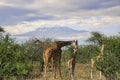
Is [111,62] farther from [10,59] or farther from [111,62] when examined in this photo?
[10,59]

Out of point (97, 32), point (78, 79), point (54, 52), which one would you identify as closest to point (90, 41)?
point (97, 32)

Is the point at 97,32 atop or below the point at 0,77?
atop

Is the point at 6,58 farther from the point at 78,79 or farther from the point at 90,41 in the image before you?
the point at 90,41

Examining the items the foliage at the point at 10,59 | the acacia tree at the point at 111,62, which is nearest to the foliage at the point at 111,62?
the acacia tree at the point at 111,62

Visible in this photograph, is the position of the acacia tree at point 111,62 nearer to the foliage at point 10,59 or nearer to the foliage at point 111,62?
the foliage at point 111,62

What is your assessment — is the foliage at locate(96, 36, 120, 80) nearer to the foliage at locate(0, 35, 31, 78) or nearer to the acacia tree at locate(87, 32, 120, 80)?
the acacia tree at locate(87, 32, 120, 80)

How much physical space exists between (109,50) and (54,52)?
3590 mm

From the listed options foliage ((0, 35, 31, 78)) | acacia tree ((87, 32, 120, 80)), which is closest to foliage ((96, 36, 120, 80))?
acacia tree ((87, 32, 120, 80))

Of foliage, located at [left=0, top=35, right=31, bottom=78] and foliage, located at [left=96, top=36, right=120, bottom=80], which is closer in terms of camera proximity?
foliage, located at [left=0, top=35, right=31, bottom=78]

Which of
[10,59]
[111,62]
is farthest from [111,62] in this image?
[10,59]

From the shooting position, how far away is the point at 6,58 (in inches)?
843

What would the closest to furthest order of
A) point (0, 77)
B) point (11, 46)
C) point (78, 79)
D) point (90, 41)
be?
point (0, 77) < point (11, 46) < point (78, 79) < point (90, 41)

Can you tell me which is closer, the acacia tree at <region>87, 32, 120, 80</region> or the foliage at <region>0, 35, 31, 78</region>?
the foliage at <region>0, 35, 31, 78</region>

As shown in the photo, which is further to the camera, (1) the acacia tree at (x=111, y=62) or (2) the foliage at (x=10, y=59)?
(1) the acacia tree at (x=111, y=62)
